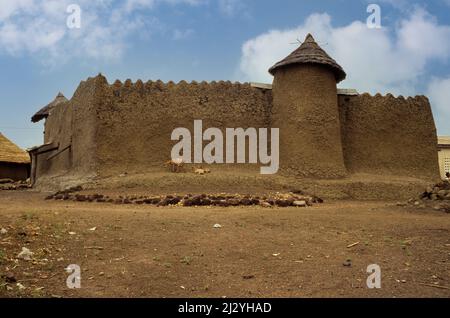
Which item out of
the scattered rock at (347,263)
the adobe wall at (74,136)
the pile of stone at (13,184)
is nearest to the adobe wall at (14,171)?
the pile of stone at (13,184)

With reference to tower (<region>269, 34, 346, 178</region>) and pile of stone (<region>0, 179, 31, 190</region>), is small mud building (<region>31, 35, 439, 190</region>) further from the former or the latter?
pile of stone (<region>0, 179, 31, 190</region>)

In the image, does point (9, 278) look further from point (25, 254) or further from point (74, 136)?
point (74, 136)

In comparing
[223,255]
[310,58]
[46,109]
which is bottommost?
[223,255]

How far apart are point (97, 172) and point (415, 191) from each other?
991 cm

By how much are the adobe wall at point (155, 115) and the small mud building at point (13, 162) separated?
14.2m

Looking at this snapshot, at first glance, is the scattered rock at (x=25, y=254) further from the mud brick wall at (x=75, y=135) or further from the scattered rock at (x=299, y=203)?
the mud brick wall at (x=75, y=135)

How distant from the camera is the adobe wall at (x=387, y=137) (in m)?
15.5

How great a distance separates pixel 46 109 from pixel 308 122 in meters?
14.9

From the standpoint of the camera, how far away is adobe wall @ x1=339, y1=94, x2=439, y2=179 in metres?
15.5


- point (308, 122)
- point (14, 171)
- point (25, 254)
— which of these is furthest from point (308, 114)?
point (14, 171)

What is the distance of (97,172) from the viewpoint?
45.8 ft

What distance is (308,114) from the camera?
47.2 ft
